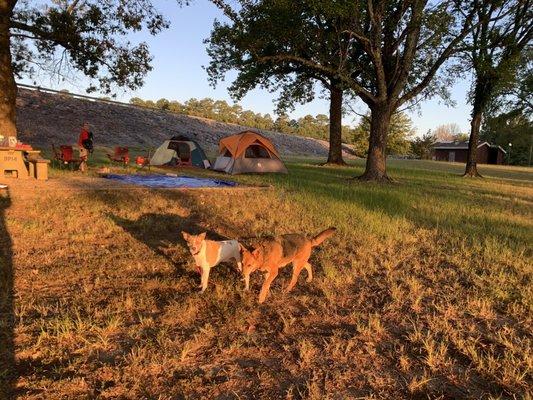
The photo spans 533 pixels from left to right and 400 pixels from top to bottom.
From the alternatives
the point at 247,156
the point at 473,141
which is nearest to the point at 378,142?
the point at 247,156

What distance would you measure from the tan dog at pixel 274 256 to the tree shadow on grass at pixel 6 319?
2.33 metres

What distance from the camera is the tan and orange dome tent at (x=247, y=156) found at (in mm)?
17328

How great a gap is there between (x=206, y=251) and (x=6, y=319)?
2.14 metres

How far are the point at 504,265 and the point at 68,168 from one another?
13334 mm

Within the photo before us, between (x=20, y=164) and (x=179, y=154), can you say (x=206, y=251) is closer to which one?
(x=20, y=164)

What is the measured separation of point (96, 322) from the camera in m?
3.88

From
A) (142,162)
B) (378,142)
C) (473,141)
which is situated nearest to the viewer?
(142,162)

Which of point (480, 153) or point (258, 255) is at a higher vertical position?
point (480, 153)

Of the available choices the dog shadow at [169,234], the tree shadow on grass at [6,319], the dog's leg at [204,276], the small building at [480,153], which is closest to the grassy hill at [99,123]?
the dog shadow at [169,234]

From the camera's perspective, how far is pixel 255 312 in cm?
431

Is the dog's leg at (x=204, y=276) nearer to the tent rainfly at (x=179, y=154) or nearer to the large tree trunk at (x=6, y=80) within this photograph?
the large tree trunk at (x=6, y=80)

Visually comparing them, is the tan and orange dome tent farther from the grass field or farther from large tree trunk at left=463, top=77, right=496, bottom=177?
large tree trunk at left=463, top=77, right=496, bottom=177

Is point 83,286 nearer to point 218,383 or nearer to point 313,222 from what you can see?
point 218,383

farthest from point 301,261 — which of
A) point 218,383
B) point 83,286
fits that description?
point 83,286
